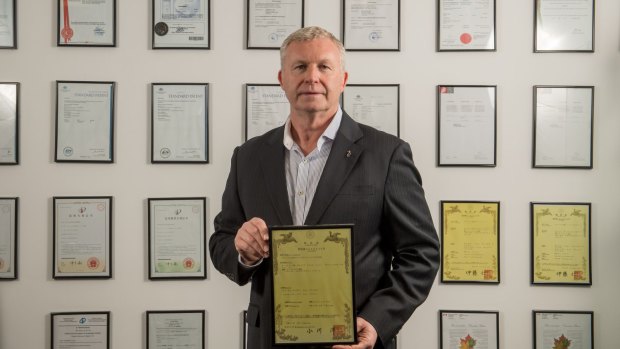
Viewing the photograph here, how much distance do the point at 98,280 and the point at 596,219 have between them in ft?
7.62

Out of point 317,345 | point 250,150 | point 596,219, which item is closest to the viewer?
point 317,345

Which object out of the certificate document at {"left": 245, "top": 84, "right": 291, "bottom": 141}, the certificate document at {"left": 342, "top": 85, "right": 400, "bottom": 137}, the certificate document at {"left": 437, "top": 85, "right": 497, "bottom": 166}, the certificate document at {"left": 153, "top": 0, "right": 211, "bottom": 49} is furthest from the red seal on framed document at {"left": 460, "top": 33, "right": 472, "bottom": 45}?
the certificate document at {"left": 153, "top": 0, "right": 211, "bottom": 49}

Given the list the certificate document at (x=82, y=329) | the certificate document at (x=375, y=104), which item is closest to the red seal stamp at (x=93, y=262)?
the certificate document at (x=82, y=329)

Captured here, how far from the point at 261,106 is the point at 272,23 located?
39 cm

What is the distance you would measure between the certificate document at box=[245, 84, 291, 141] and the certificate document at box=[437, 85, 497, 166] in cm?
74

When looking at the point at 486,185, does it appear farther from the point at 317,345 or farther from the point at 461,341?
the point at 317,345

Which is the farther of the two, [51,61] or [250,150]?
[51,61]

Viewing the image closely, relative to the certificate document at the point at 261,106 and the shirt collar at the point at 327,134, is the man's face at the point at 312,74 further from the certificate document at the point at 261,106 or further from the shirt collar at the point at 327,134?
the certificate document at the point at 261,106

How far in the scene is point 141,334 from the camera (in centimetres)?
301

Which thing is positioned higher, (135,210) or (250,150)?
(250,150)

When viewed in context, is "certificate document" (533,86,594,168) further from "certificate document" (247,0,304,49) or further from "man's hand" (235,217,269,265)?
"man's hand" (235,217,269,265)

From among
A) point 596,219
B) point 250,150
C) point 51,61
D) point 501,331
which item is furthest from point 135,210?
point 596,219

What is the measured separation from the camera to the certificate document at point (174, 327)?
300 cm

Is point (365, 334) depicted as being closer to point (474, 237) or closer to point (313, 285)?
point (313, 285)
